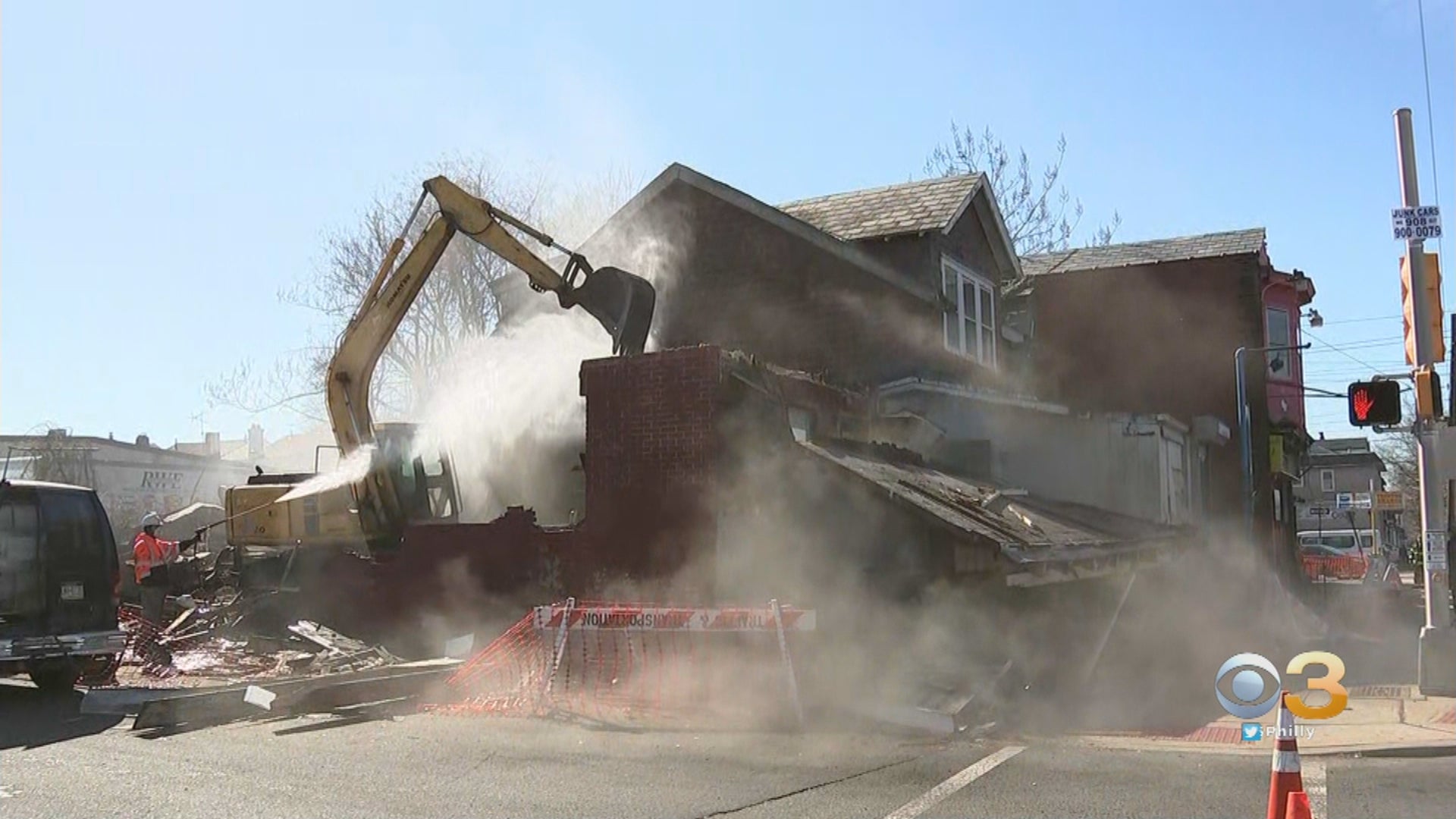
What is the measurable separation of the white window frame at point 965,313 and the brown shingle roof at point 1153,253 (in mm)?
4931

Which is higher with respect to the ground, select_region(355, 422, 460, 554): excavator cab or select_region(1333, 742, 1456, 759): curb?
select_region(355, 422, 460, 554): excavator cab

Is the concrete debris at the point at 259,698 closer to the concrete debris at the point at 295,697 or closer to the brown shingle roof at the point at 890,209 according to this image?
the concrete debris at the point at 295,697

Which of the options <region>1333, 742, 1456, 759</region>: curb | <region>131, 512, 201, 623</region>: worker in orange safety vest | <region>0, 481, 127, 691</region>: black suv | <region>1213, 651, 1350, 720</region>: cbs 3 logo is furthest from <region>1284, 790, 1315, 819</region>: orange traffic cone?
<region>131, 512, 201, 623</region>: worker in orange safety vest

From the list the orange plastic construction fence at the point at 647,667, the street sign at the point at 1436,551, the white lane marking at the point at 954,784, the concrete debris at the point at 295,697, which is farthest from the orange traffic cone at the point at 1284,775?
the concrete debris at the point at 295,697

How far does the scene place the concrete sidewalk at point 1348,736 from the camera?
8296 millimetres

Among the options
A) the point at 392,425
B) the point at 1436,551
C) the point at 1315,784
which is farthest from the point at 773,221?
the point at 1315,784

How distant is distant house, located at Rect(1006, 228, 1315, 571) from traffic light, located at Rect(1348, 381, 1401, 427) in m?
13.9

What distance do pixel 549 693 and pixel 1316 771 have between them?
5.98m

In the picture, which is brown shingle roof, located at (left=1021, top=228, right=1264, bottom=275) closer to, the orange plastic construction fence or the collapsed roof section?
the collapsed roof section

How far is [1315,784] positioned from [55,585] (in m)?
10.7

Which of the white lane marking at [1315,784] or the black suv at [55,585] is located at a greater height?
the black suv at [55,585]

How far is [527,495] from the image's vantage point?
1669 centimetres

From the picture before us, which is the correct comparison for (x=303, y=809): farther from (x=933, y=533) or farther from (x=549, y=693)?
(x=933, y=533)

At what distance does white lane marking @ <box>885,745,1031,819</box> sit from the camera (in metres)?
6.81
